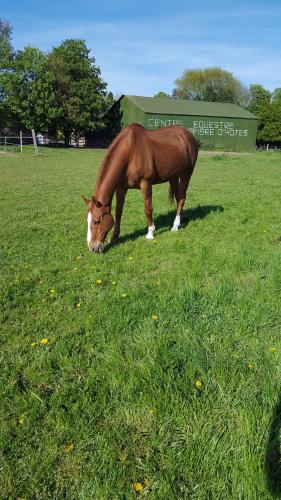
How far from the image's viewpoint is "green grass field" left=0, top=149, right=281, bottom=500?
2189 millimetres

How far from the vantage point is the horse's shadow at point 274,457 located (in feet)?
6.71

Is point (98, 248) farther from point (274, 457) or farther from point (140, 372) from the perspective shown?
point (274, 457)

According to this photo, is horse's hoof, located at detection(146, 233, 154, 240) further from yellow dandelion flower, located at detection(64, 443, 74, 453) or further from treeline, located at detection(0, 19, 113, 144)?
treeline, located at detection(0, 19, 113, 144)

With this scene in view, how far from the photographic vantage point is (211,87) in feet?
299

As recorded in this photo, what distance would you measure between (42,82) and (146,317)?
54.0 meters

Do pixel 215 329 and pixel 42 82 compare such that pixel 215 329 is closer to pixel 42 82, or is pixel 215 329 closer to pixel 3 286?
pixel 3 286

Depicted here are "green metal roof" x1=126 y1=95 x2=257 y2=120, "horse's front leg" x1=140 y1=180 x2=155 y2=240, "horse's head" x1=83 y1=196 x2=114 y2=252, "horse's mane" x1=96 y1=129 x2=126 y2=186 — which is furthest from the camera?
"green metal roof" x1=126 y1=95 x2=257 y2=120

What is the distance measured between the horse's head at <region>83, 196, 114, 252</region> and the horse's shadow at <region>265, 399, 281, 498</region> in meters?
3.95

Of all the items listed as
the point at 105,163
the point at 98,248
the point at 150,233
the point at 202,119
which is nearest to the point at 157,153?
the point at 105,163

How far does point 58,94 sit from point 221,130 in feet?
82.0

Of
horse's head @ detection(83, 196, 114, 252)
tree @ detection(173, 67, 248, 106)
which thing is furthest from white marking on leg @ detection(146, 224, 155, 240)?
tree @ detection(173, 67, 248, 106)

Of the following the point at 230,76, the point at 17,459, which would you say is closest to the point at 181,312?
the point at 17,459

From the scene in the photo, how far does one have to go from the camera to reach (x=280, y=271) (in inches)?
194

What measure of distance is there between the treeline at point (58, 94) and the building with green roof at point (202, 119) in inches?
178
